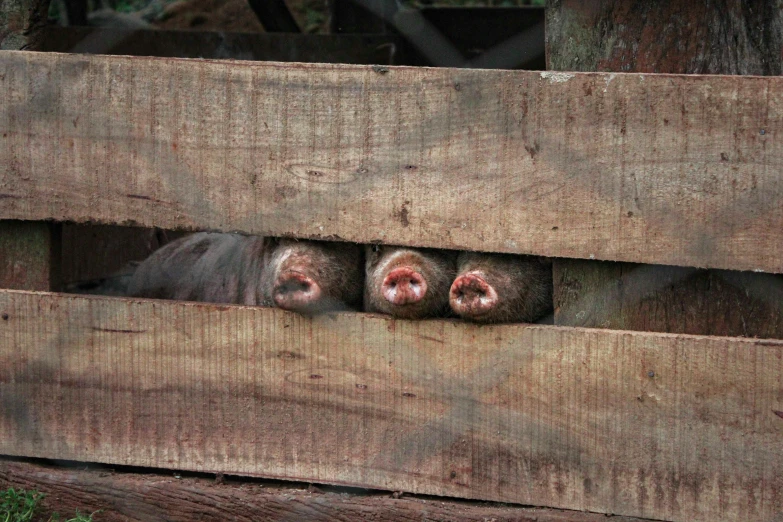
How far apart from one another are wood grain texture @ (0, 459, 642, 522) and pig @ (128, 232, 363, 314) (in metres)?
0.53

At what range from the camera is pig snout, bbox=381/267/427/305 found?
8.09ft

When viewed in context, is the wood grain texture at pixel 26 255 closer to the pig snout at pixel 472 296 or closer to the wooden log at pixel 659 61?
the pig snout at pixel 472 296

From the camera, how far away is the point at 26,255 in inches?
114

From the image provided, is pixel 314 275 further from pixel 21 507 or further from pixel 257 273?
pixel 21 507

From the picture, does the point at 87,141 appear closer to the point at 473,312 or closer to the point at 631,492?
the point at 473,312

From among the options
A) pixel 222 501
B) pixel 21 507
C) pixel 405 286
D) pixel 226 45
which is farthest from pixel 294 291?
pixel 226 45

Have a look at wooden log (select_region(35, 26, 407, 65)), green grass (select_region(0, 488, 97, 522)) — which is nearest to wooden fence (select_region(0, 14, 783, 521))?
green grass (select_region(0, 488, 97, 522))

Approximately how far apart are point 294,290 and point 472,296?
47 cm

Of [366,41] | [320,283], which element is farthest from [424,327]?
[366,41]

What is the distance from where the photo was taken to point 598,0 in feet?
8.09

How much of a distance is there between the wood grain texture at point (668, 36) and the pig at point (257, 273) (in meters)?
0.82

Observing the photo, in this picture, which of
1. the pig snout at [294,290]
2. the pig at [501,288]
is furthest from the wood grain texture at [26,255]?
the pig at [501,288]

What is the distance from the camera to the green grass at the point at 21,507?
275 cm

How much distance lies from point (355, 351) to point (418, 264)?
285 mm
